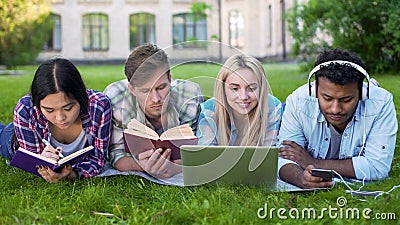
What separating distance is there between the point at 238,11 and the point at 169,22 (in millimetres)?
3139

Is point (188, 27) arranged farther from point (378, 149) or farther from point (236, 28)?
point (378, 149)

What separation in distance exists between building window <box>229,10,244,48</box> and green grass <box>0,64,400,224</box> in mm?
25171

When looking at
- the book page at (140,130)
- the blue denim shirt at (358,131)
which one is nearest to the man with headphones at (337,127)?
the blue denim shirt at (358,131)

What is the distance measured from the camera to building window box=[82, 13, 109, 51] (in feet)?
97.3

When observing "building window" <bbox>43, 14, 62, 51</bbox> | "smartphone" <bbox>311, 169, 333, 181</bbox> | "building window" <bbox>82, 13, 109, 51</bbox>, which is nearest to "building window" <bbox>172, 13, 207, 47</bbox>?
"building window" <bbox>82, 13, 109, 51</bbox>

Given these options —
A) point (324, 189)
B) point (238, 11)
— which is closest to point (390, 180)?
point (324, 189)

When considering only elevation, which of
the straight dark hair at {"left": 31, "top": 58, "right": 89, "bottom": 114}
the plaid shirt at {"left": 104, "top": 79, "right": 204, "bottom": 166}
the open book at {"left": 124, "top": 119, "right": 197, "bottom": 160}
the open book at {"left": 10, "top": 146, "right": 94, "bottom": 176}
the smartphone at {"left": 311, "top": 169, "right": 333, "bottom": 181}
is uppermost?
the straight dark hair at {"left": 31, "top": 58, "right": 89, "bottom": 114}

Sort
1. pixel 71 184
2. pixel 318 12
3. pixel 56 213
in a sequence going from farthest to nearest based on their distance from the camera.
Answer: pixel 318 12, pixel 71 184, pixel 56 213

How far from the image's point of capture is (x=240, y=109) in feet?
11.9

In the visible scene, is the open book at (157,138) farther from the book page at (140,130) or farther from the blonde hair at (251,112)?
the blonde hair at (251,112)

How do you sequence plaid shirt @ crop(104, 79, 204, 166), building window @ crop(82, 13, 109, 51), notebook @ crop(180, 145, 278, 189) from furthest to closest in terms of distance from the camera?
building window @ crop(82, 13, 109, 51), plaid shirt @ crop(104, 79, 204, 166), notebook @ crop(180, 145, 278, 189)

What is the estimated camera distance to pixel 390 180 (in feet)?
11.6

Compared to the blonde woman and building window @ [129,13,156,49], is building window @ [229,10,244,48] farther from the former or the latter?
the blonde woman

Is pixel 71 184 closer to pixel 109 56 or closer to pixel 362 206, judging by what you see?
pixel 362 206
